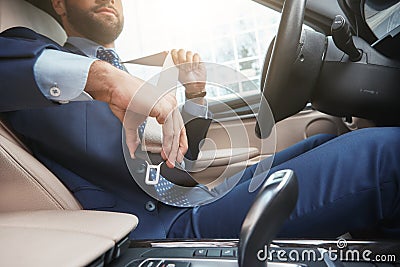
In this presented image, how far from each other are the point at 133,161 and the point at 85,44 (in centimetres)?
29

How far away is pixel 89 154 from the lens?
673mm

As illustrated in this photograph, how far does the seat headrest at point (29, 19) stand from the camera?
71cm

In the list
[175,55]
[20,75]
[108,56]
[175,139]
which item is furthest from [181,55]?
[20,75]

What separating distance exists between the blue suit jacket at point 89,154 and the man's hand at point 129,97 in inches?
2.4

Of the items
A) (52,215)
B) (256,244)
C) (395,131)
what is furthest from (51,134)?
(395,131)

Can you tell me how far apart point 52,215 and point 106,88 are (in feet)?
0.67

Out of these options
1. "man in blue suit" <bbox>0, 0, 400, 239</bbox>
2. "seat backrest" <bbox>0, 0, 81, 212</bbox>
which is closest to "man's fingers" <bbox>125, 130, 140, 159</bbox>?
"man in blue suit" <bbox>0, 0, 400, 239</bbox>

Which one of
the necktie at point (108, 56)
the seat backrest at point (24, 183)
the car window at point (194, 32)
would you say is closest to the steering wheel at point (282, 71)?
the car window at point (194, 32)

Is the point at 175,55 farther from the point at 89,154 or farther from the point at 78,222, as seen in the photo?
the point at 78,222

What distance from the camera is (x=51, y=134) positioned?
646mm

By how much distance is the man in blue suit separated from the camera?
0.52m

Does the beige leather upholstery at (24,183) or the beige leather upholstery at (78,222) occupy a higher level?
the beige leather upholstery at (24,183)

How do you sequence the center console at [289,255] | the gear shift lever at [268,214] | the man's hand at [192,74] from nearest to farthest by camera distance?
the gear shift lever at [268,214] < the center console at [289,255] < the man's hand at [192,74]

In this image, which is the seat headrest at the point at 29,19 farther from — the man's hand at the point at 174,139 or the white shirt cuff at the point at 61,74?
the man's hand at the point at 174,139
